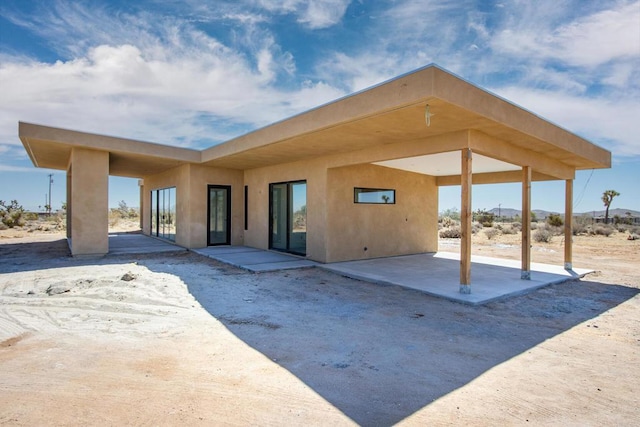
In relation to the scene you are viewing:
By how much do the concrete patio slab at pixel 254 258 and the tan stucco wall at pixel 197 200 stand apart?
27.2 inches

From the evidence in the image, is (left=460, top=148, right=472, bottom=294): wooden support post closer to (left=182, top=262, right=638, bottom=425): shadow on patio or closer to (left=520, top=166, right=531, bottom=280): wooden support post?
(left=182, top=262, right=638, bottom=425): shadow on patio

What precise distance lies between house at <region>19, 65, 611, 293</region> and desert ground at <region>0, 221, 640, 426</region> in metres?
1.90

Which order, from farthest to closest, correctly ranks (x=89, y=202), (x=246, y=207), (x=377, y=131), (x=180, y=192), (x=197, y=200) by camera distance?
(x=246, y=207), (x=180, y=192), (x=197, y=200), (x=89, y=202), (x=377, y=131)

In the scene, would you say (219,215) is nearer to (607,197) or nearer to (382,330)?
(382,330)

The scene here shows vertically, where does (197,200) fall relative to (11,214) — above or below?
above

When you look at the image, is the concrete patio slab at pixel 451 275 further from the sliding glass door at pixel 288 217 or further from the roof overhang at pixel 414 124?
the roof overhang at pixel 414 124

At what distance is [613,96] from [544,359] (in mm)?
11155

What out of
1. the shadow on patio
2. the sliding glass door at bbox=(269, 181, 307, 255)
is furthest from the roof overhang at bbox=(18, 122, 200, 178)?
the shadow on patio

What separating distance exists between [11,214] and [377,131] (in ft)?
89.5

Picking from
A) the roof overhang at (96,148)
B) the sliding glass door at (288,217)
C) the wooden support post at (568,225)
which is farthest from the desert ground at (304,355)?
the roof overhang at (96,148)

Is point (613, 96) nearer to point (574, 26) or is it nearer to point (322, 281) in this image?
point (574, 26)

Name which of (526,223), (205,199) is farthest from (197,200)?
(526,223)

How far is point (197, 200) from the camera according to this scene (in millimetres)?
11547

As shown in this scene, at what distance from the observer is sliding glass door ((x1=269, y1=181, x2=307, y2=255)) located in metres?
9.87
